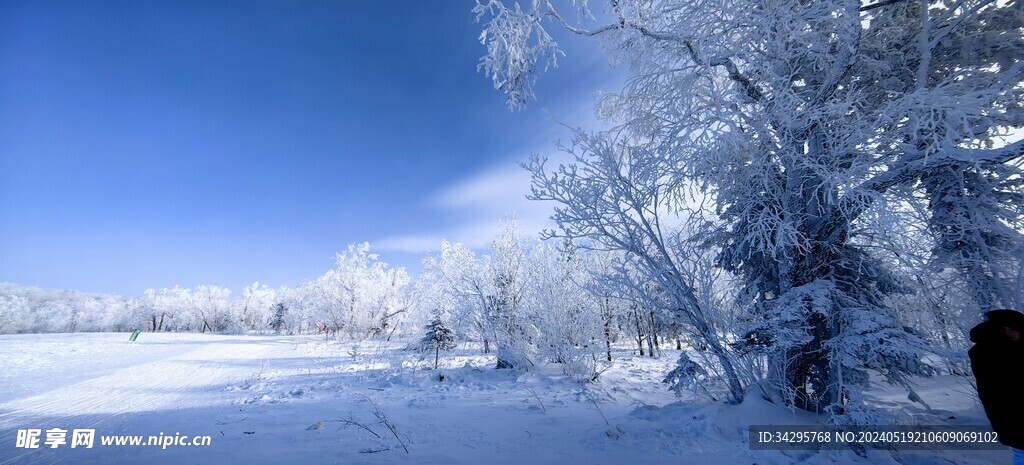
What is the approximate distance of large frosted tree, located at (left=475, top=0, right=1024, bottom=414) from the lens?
155 inches

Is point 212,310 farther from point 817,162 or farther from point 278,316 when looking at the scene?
point 817,162

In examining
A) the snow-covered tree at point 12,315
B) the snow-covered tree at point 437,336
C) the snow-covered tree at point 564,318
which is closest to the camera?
the snow-covered tree at point 564,318

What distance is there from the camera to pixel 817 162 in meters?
4.62

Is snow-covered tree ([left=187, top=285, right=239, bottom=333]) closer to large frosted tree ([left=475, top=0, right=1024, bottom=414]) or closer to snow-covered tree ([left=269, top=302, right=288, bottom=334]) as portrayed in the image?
snow-covered tree ([left=269, top=302, right=288, bottom=334])

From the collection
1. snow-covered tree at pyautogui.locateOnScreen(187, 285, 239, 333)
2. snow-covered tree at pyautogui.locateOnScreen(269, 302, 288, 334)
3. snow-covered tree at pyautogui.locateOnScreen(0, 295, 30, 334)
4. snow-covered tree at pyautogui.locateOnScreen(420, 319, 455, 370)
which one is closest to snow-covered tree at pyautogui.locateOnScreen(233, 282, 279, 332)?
snow-covered tree at pyautogui.locateOnScreen(187, 285, 239, 333)

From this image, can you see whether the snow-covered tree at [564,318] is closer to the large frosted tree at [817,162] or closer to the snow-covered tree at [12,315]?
the large frosted tree at [817,162]

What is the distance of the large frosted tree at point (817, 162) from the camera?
3941 mm

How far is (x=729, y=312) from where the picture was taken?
17.1 feet

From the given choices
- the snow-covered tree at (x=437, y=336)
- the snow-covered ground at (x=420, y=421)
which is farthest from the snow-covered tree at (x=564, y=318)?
the snow-covered tree at (x=437, y=336)

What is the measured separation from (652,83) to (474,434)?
5707mm

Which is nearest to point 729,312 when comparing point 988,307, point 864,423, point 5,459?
point 864,423

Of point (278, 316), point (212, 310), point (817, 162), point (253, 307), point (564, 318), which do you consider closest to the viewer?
point (817, 162)

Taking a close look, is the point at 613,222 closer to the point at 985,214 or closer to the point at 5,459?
the point at 985,214

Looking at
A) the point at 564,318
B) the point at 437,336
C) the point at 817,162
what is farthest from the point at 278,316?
the point at 817,162
